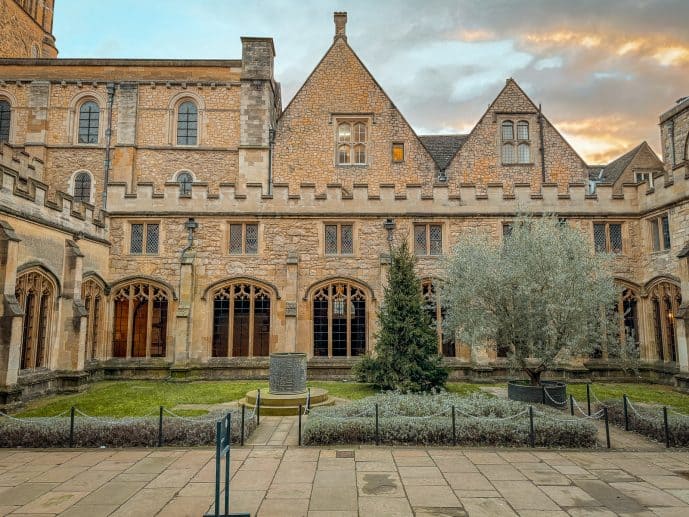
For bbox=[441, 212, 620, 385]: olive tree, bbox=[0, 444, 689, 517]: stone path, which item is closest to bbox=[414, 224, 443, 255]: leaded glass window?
bbox=[441, 212, 620, 385]: olive tree

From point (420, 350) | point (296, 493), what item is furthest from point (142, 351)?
point (296, 493)

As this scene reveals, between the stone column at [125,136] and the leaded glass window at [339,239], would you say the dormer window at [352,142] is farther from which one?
the stone column at [125,136]

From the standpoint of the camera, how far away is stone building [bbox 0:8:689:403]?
15.0m

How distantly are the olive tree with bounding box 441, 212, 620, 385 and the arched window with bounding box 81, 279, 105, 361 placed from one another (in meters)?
12.8

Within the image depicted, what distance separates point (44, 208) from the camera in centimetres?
1414

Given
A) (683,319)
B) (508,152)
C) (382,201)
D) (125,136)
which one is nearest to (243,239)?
(382,201)

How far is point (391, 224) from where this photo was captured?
18.1 metres

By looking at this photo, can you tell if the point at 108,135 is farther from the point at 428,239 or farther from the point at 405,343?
the point at 405,343

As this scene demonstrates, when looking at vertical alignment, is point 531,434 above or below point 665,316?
below

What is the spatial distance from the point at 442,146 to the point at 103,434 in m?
22.3

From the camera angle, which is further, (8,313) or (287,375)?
(287,375)

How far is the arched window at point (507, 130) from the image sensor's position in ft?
75.4

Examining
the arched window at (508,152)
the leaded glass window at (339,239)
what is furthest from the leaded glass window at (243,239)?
the arched window at (508,152)

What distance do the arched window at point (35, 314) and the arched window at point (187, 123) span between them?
40.9ft
